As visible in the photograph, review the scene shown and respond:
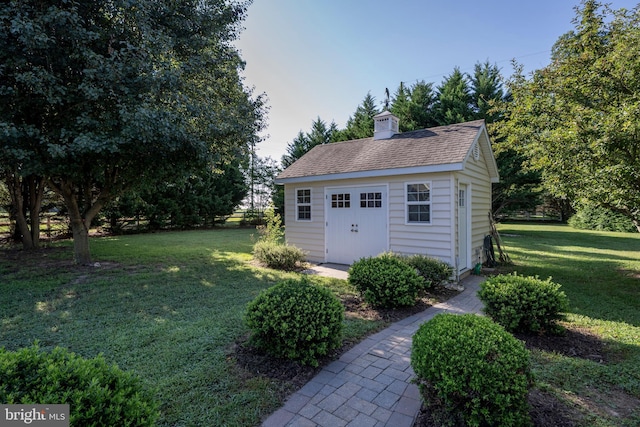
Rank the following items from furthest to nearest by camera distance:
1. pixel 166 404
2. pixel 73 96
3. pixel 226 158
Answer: pixel 226 158, pixel 73 96, pixel 166 404

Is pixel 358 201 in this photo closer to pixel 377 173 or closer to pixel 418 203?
pixel 377 173

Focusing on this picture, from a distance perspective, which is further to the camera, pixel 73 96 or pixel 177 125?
pixel 177 125

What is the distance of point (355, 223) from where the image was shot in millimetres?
7957

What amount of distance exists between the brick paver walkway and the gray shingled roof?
4.32 m

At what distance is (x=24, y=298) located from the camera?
203 inches

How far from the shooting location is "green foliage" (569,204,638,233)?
16.3m

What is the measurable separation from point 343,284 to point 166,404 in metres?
4.19

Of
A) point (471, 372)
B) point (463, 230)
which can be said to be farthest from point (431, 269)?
point (471, 372)

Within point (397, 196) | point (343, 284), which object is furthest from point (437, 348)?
point (397, 196)

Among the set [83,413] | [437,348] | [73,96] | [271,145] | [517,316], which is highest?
[271,145]

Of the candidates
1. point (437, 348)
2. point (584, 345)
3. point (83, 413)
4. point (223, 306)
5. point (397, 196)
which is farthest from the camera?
point (397, 196)

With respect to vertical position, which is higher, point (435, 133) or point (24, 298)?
point (435, 133)

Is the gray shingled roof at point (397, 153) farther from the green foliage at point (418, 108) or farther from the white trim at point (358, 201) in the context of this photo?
the green foliage at point (418, 108)

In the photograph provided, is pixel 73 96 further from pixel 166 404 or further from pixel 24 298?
pixel 166 404
